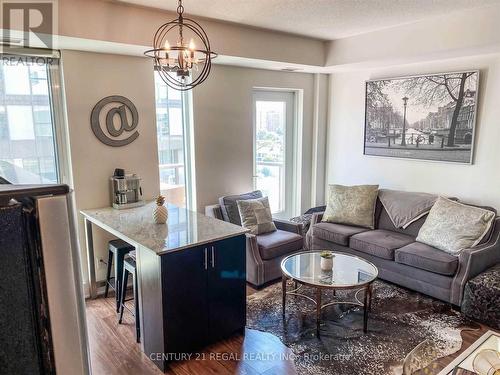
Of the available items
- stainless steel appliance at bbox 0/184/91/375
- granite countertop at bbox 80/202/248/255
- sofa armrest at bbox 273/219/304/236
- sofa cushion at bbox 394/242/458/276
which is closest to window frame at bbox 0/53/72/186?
granite countertop at bbox 80/202/248/255

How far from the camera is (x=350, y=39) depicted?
4.25 m

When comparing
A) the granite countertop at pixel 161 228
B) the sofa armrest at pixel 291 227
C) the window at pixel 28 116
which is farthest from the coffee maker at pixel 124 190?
the sofa armrest at pixel 291 227

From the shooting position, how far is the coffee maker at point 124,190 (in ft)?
11.9

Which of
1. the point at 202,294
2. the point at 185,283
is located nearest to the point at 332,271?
the point at 202,294

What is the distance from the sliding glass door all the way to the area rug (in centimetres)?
184

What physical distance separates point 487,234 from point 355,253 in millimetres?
1288

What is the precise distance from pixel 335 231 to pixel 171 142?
2169mm

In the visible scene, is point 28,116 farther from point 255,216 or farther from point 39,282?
point 39,282

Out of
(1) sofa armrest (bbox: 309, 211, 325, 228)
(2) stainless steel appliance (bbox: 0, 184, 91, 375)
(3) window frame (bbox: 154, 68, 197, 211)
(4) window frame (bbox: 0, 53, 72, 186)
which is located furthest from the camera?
(1) sofa armrest (bbox: 309, 211, 325, 228)

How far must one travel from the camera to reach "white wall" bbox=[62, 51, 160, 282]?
3.39m

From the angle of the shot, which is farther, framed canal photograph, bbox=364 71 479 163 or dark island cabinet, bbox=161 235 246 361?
framed canal photograph, bbox=364 71 479 163

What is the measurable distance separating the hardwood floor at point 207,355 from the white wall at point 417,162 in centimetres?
164

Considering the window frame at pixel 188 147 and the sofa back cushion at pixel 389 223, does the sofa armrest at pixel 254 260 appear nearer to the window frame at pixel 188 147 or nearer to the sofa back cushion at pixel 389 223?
the window frame at pixel 188 147

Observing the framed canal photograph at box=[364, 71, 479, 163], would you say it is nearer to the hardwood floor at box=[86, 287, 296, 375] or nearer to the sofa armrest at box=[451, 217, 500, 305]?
the sofa armrest at box=[451, 217, 500, 305]
